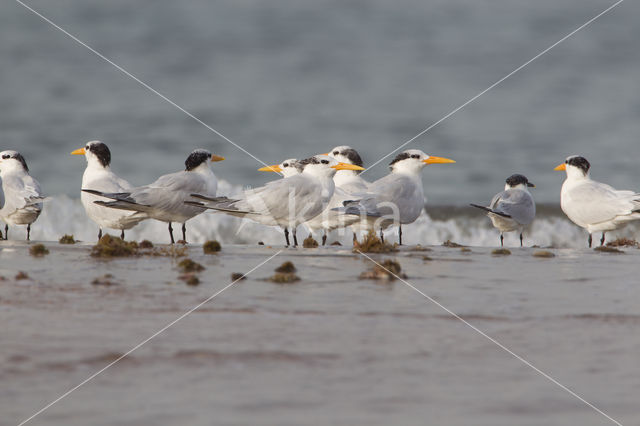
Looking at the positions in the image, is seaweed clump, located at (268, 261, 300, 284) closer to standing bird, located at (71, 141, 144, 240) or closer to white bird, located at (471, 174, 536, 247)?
standing bird, located at (71, 141, 144, 240)

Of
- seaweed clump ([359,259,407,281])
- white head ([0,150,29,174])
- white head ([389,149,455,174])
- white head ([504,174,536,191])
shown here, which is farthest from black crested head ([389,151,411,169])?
white head ([0,150,29,174])

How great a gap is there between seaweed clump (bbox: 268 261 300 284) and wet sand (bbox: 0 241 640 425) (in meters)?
0.09

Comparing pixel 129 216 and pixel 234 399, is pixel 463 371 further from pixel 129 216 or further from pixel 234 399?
pixel 129 216

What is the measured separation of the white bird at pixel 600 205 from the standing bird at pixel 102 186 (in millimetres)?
5690

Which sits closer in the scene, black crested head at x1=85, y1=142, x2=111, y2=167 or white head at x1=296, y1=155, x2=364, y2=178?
white head at x1=296, y1=155, x2=364, y2=178

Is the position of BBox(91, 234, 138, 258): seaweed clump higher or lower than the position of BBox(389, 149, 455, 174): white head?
lower

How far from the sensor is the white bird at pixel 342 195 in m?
9.23

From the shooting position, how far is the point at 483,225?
16.5m

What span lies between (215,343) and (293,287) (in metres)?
1.67

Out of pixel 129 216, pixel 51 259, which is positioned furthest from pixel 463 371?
pixel 129 216

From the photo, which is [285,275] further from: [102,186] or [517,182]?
[517,182]

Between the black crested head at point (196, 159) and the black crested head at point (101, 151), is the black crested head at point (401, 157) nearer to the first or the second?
the black crested head at point (196, 159)

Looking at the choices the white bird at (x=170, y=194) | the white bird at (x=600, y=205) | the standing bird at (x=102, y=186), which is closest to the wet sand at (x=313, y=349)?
the white bird at (x=170, y=194)

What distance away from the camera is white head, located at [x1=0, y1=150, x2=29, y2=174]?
10.7m
